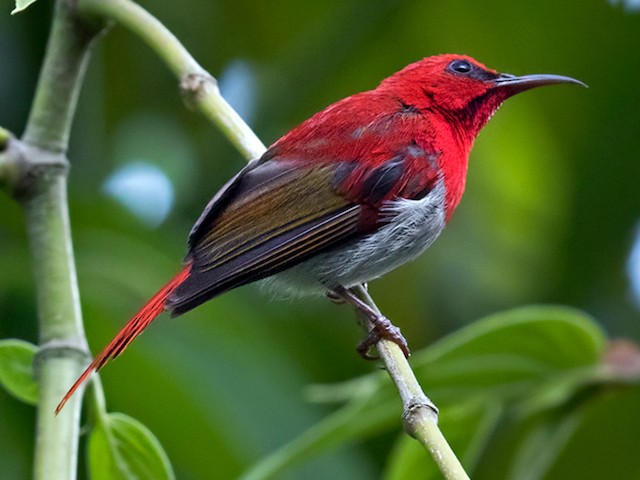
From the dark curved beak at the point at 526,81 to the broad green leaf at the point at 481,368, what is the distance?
2.59 feet

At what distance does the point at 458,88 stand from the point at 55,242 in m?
1.72

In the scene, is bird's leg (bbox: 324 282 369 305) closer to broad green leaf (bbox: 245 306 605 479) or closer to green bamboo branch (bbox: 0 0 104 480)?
broad green leaf (bbox: 245 306 605 479)

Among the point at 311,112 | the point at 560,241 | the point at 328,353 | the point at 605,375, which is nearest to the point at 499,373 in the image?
the point at 605,375

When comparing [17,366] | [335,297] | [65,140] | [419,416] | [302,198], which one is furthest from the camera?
[335,297]

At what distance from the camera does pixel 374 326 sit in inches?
113

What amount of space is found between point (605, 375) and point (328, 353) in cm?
101

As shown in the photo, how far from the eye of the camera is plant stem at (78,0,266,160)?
2.60 m

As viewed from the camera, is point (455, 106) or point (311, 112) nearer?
point (455, 106)

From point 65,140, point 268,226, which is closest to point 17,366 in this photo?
point 65,140

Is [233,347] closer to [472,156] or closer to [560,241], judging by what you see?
[560,241]

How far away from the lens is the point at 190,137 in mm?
4371

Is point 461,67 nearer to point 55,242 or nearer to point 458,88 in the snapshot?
point 458,88

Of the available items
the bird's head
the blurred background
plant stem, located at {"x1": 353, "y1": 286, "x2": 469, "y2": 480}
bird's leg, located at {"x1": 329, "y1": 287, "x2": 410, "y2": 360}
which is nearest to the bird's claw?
bird's leg, located at {"x1": 329, "y1": 287, "x2": 410, "y2": 360}

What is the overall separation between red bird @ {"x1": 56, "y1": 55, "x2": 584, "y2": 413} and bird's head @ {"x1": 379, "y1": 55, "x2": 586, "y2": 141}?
0.23ft
